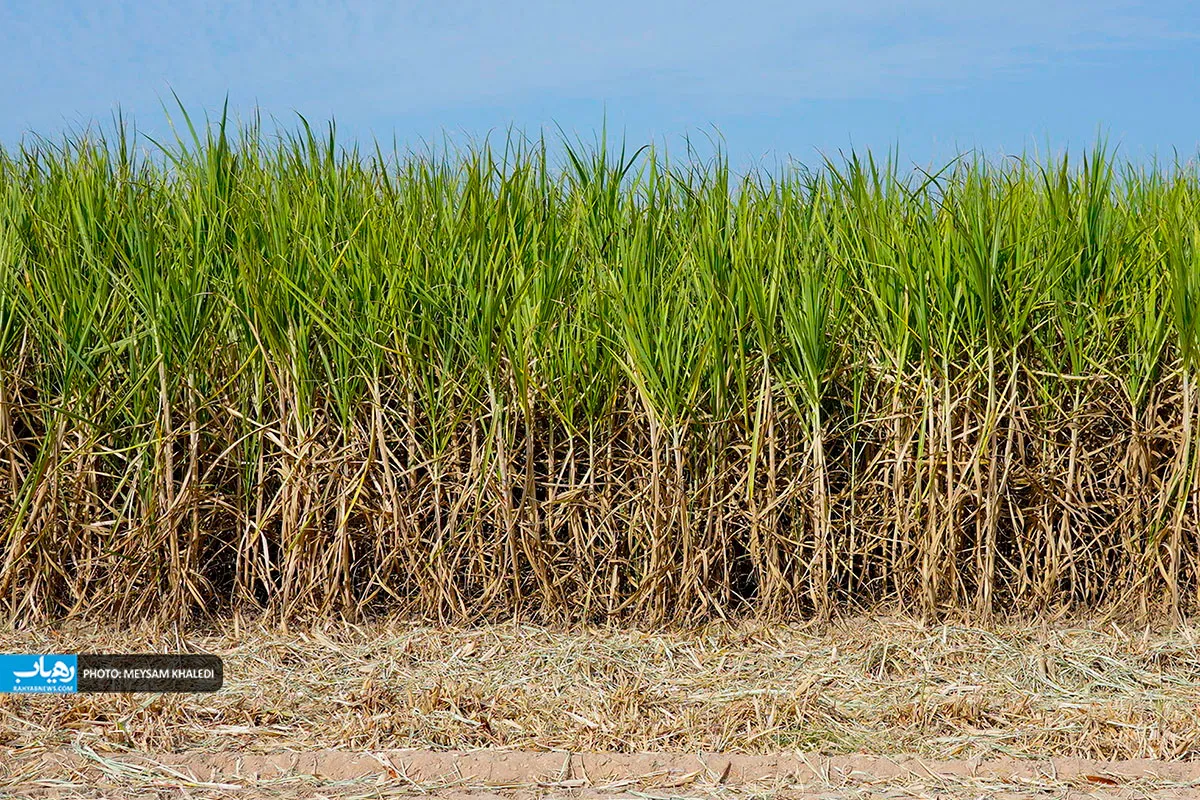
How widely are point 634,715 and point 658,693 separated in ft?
0.62

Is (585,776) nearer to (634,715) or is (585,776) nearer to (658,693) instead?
(634,715)

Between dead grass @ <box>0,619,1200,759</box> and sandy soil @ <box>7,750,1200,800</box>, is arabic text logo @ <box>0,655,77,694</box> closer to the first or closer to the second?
dead grass @ <box>0,619,1200,759</box>

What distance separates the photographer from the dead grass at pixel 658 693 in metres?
2.79

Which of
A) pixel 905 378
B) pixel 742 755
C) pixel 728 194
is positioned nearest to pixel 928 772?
pixel 742 755

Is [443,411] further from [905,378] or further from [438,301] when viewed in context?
[905,378]

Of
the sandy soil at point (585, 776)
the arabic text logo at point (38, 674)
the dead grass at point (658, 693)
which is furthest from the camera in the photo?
the arabic text logo at point (38, 674)

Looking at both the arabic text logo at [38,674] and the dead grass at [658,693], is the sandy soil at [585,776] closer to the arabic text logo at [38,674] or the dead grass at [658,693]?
the dead grass at [658,693]

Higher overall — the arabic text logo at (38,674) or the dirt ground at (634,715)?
the arabic text logo at (38,674)

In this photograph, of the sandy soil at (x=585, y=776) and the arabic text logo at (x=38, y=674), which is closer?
the sandy soil at (x=585, y=776)

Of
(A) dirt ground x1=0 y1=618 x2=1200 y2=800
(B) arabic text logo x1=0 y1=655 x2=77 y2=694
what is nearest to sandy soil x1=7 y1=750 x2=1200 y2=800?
(A) dirt ground x1=0 y1=618 x2=1200 y2=800

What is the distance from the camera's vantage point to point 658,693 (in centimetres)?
304

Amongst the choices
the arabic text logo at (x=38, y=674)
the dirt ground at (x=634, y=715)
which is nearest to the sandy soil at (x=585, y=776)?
the dirt ground at (x=634, y=715)

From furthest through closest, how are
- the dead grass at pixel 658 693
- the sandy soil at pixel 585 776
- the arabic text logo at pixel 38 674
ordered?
the arabic text logo at pixel 38 674, the dead grass at pixel 658 693, the sandy soil at pixel 585 776

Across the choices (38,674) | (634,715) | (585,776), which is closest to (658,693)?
(634,715)
